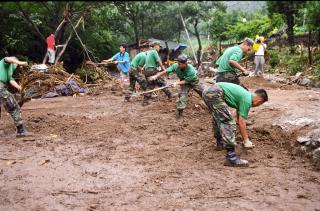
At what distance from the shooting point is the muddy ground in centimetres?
475

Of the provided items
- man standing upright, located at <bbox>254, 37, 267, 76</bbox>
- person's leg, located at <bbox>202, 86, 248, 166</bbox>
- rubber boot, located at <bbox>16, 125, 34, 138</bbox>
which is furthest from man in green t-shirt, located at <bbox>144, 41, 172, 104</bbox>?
man standing upright, located at <bbox>254, 37, 267, 76</bbox>

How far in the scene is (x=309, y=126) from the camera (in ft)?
21.5

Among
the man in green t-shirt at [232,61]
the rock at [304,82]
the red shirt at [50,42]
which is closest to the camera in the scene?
the man in green t-shirt at [232,61]

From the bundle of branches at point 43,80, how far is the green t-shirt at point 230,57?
272 inches

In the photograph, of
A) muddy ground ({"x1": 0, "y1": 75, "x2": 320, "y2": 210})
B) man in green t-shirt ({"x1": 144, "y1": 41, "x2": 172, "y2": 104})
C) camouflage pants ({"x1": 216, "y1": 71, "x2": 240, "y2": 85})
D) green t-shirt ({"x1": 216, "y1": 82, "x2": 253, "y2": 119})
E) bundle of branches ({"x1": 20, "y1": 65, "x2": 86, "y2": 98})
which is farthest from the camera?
bundle of branches ({"x1": 20, "y1": 65, "x2": 86, "y2": 98})

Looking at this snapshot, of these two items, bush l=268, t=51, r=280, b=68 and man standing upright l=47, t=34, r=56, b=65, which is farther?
bush l=268, t=51, r=280, b=68

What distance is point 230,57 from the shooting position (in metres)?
7.07

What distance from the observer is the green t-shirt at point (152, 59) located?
9.65 m

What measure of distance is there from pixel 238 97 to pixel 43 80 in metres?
8.64

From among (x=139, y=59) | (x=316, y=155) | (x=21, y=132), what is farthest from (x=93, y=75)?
(x=316, y=155)

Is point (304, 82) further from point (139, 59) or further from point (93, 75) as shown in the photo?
point (93, 75)

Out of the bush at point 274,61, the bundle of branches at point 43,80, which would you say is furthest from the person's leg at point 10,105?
the bush at point 274,61

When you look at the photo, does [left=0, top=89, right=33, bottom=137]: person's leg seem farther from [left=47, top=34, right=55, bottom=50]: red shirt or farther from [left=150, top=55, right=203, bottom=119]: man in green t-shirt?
[left=47, top=34, right=55, bottom=50]: red shirt

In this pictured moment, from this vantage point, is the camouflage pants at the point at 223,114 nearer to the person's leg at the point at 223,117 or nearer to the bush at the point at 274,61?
the person's leg at the point at 223,117
